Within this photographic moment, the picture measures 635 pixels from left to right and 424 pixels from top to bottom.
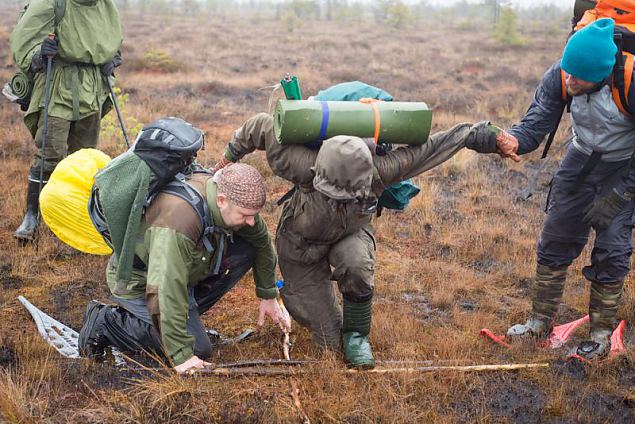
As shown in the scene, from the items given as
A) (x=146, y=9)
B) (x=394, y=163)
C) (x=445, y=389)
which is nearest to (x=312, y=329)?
(x=445, y=389)

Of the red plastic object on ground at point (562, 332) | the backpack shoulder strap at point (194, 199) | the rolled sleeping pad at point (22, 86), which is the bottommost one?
the red plastic object on ground at point (562, 332)

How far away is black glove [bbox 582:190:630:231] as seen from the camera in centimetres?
384

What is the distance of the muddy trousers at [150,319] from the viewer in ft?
11.7

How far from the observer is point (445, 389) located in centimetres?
336

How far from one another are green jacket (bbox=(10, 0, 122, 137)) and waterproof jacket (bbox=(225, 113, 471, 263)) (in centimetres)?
246

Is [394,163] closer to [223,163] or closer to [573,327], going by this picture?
[223,163]

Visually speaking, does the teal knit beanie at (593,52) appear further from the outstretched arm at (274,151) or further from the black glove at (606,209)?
the outstretched arm at (274,151)

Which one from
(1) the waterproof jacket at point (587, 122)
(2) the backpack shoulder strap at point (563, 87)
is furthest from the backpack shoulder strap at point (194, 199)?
(2) the backpack shoulder strap at point (563, 87)

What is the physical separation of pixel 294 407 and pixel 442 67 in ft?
57.6

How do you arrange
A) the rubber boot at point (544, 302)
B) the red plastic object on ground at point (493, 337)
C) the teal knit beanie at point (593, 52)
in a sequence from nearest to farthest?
1. the teal knit beanie at point (593, 52)
2. the red plastic object on ground at point (493, 337)
3. the rubber boot at point (544, 302)

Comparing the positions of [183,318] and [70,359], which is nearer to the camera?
[183,318]

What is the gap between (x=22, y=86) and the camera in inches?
221

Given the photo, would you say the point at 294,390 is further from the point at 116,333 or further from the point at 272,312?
the point at 116,333

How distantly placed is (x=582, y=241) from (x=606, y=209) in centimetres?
39
